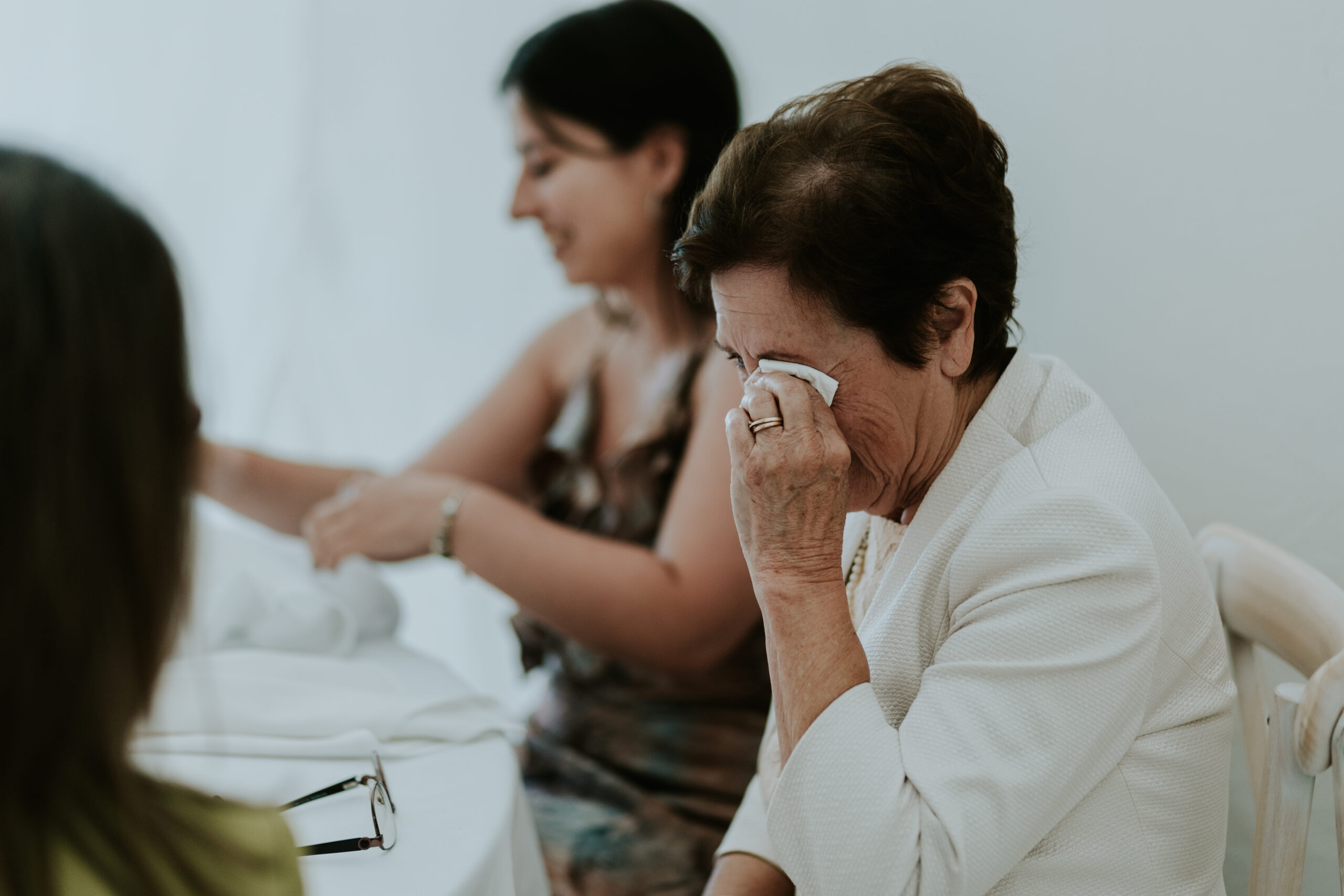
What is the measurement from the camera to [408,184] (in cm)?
254

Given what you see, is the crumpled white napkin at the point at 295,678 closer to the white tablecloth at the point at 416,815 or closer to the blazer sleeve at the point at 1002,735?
the white tablecloth at the point at 416,815

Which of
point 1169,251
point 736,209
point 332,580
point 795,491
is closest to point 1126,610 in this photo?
point 795,491

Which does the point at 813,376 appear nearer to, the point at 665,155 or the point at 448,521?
the point at 448,521

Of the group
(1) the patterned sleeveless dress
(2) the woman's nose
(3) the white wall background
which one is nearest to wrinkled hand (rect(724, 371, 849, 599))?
(3) the white wall background

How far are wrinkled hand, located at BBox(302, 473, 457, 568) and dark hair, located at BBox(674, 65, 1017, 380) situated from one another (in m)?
0.68

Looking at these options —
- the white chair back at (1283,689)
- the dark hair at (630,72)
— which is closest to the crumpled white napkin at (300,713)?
the white chair back at (1283,689)

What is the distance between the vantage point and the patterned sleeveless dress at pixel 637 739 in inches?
52.2

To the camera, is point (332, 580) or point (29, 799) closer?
point (29, 799)

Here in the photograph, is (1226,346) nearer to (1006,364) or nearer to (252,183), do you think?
(1006,364)

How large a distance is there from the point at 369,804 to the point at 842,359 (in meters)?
0.57

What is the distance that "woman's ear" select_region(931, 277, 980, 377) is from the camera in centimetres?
85

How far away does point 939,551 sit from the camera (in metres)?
0.86

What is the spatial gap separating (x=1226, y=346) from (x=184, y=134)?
88.0 inches

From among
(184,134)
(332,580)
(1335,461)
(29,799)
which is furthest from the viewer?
(184,134)
